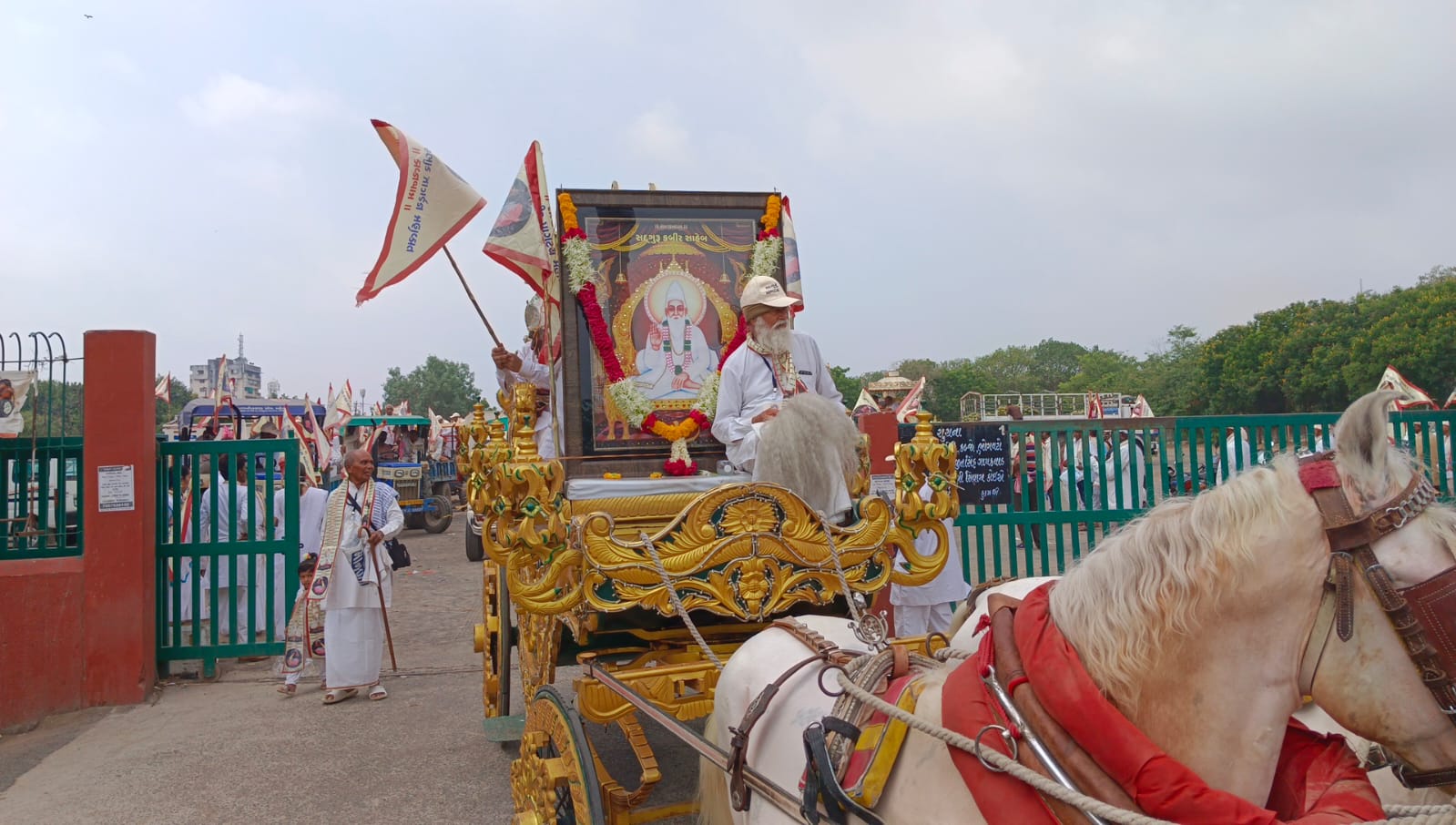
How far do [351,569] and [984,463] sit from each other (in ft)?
16.0

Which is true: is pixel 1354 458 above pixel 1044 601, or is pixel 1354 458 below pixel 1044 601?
above

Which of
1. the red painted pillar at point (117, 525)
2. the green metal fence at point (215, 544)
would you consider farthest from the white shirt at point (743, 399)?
the red painted pillar at point (117, 525)

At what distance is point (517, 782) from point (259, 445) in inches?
179

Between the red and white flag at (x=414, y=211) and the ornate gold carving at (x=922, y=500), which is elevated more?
the red and white flag at (x=414, y=211)

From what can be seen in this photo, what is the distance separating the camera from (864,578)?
3332mm

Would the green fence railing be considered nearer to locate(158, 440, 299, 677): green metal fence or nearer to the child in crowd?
locate(158, 440, 299, 677): green metal fence

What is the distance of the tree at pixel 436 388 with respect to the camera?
71500 millimetres

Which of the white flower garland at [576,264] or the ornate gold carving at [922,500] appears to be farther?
the white flower garland at [576,264]

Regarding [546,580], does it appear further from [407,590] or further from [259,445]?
[407,590]

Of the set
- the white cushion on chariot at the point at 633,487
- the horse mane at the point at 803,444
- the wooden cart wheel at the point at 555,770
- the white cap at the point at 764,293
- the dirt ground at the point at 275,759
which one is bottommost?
the dirt ground at the point at 275,759

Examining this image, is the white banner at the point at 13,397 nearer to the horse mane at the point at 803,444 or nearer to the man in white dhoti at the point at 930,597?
the horse mane at the point at 803,444

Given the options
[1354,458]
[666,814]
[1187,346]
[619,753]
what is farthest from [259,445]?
[1187,346]

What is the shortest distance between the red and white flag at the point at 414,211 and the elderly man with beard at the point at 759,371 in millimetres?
1415

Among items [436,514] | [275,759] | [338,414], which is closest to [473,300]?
[275,759]
